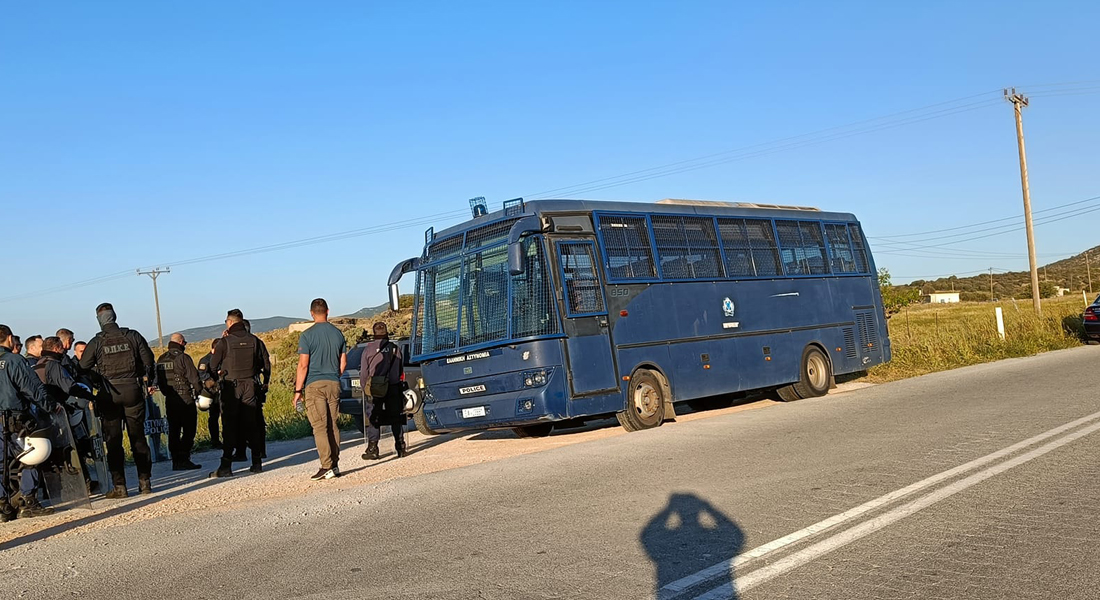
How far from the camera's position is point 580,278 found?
532 inches

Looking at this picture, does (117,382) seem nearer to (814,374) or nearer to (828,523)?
(828,523)

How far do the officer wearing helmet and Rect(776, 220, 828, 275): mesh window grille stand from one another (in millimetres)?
12169

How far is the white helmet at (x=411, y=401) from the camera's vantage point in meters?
14.8

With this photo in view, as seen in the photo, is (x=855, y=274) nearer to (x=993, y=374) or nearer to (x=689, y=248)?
(x=993, y=374)

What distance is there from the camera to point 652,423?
1402cm

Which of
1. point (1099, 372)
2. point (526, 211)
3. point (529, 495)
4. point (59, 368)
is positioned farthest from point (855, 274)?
point (59, 368)

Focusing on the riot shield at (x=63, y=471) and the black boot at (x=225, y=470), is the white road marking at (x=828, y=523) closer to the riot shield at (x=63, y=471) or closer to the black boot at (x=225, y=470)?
the riot shield at (x=63, y=471)

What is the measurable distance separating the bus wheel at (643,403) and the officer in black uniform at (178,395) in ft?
19.4

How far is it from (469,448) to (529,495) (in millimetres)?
5134

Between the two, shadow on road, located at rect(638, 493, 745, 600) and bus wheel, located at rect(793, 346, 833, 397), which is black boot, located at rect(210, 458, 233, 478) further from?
bus wheel, located at rect(793, 346, 833, 397)

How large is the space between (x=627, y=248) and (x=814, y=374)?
5479 mm

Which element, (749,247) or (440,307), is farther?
(749,247)

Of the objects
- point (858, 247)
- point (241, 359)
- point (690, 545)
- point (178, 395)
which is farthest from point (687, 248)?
point (690, 545)

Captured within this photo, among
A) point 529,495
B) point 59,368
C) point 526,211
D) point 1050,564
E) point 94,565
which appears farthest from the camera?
point 526,211
